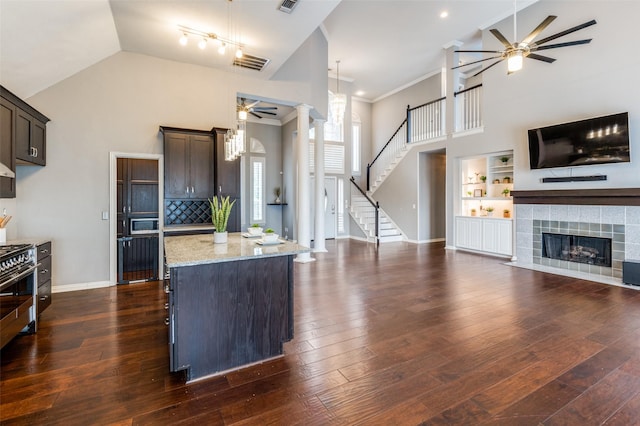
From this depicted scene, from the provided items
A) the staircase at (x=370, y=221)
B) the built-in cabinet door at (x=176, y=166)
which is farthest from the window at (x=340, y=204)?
the built-in cabinet door at (x=176, y=166)

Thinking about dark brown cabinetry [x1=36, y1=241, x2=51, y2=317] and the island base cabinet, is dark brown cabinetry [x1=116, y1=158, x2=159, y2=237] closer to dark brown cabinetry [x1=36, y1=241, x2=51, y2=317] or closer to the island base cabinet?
dark brown cabinetry [x1=36, y1=241, x2=51, y2=317]

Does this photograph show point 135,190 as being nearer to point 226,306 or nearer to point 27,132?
point 27,132

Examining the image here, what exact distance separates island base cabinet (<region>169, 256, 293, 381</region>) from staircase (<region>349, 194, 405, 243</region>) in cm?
745

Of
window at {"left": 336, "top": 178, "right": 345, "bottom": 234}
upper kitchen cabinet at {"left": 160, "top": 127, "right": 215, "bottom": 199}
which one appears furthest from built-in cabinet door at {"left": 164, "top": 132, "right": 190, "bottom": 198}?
window at {"left": 336, "top": 178, "right": 345, "bottom": 234}

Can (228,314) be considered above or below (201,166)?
below

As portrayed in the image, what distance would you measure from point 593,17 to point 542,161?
8.57 ft

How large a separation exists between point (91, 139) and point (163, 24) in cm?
218

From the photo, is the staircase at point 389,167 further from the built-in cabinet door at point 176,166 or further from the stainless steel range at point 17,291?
the stainless steel range at point 17,291

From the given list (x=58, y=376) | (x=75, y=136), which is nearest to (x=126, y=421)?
(x=58, y=376)

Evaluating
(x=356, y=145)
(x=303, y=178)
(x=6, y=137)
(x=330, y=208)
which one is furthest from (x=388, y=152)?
(x=6, y=137)

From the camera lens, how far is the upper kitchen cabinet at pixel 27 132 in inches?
144

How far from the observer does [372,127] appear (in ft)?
39.3

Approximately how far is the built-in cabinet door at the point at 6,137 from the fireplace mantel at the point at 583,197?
27.6 ft

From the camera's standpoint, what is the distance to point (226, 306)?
99.7 inches
